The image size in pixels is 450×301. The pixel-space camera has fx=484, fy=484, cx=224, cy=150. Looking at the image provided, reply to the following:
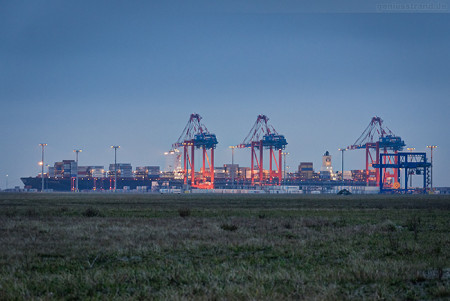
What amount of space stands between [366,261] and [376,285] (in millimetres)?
2475

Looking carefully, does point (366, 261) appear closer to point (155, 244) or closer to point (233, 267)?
point (233, 267)

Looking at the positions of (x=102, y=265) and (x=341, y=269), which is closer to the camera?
(x=341, y=269)

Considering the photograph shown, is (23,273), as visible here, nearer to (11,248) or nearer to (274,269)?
(11,248)

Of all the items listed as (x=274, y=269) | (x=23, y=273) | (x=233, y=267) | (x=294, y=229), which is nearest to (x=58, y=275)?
(x=23, y=273)

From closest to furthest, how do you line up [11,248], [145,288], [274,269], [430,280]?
[145,288]
[430,280]
[274,269]
[11,248]

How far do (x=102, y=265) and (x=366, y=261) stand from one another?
5.97 meters

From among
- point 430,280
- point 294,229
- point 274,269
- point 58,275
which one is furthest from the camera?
point 294,229

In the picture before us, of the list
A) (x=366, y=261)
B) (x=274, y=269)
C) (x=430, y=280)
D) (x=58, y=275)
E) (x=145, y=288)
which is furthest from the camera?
(x=366, y=261)

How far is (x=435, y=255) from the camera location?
39.7 ft

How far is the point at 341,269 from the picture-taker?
10.1 meters

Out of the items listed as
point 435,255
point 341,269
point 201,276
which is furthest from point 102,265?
point 435,255

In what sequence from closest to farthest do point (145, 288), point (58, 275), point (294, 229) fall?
1. point (145, 288)
2. point (58, 275)
3. point (294, 229)

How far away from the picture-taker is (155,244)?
1391cm

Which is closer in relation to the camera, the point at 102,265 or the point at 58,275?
the point at 58,275
